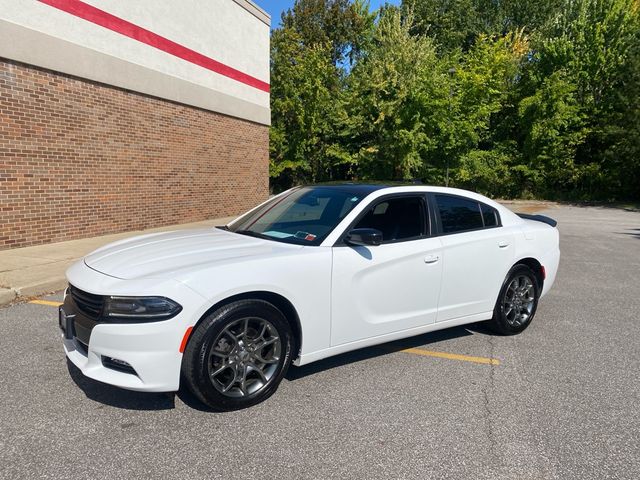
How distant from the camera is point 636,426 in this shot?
294 centimetres

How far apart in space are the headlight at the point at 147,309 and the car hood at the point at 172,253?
18 cm

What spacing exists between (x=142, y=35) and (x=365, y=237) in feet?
34.0

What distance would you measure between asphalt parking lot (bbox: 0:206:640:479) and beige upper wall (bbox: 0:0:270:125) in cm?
677

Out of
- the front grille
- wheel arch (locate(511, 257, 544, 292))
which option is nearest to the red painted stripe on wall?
the front grille

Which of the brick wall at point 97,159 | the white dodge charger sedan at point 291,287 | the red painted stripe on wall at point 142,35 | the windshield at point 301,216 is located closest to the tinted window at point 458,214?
the white dodge charger sedan at point 291,287

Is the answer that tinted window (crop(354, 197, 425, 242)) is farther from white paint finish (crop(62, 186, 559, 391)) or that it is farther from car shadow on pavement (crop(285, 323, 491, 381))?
car shadow on pavement (crop(285, 323, 491, 381))

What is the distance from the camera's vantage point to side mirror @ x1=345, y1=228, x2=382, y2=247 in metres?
3.36

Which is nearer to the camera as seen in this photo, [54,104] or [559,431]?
[559,431]

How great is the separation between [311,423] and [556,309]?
397cm

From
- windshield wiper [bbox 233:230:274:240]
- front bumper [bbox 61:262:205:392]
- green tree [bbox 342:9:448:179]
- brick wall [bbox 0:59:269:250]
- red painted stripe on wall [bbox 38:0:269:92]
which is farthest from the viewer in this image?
green tree [bbox 342:9:448:179]

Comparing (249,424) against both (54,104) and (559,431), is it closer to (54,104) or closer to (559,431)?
(559,431)

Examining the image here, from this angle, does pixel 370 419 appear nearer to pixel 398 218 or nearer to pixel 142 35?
pixel 398 218

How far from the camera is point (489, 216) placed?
15.0 ft

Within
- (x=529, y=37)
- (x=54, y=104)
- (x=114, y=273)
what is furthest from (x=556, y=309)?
(x=529, y=37)
